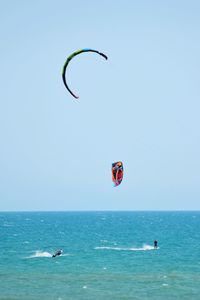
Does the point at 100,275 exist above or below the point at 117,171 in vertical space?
below

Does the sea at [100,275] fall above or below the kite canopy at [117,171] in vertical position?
below

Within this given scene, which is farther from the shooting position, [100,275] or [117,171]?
[100,275]

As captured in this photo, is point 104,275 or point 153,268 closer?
point 104,275

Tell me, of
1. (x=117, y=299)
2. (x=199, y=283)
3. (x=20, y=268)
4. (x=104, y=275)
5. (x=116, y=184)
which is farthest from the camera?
(x=20, y=268)

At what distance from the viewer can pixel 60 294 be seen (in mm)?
44688

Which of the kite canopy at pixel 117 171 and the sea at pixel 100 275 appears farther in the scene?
the sea at pixel 100 275

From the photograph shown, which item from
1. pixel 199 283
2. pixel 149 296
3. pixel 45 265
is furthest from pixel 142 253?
pixel 149 296

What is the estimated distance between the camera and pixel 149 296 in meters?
44.2

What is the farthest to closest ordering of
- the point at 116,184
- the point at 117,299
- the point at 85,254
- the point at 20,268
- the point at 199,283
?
1. the point at 85,254
2. the point at 20,268
3. the point at 199,283
4. the point at 117,299
5. the point at 116,184

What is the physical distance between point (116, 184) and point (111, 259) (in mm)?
49117

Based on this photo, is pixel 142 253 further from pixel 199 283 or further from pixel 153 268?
pixel 199 283

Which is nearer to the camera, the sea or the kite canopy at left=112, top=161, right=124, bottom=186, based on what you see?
the kite canopy at left=112, top=161, right=124, bottom=186

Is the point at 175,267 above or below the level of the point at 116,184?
below

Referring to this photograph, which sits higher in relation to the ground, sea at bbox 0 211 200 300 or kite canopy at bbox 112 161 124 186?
kite canopy at bbox 112 161 124 186
